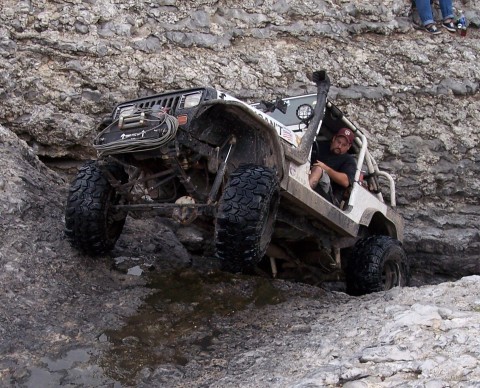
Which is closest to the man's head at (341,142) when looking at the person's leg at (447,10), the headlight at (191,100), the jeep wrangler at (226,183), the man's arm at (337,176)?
the jeep wrangler at (226,183)

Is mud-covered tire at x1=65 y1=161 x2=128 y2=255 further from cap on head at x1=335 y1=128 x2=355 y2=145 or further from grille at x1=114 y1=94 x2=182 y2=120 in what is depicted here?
cap on head at x1=335 y1=128 x2=355 y2=145

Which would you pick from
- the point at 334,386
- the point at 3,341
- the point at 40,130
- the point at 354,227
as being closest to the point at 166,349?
the point at 3,341

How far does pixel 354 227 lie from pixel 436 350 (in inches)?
116

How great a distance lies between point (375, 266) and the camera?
7.01 meters

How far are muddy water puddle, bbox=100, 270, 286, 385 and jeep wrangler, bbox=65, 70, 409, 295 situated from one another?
41 centimetres

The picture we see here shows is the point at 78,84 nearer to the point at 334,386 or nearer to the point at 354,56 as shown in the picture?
the point at 354,56

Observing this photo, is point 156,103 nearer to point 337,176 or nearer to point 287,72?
point 337,176

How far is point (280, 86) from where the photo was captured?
33.3 feet

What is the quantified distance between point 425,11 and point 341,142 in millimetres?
5124

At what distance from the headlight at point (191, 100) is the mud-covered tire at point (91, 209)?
0.91 metres

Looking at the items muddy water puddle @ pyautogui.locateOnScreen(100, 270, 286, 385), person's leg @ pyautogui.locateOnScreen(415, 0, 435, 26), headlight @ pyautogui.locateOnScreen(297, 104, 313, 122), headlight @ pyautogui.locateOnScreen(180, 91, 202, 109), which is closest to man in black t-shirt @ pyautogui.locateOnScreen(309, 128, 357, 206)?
headlight @ pyautogui.locateOnScreen(297, 104, 313, 122)

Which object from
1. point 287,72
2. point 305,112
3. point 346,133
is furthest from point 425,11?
point 305,112

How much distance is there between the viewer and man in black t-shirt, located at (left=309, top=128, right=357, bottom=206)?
652 cm

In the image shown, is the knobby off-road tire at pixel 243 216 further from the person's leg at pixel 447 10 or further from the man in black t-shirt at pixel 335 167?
Answer: the person's leg at pixel 447 10
